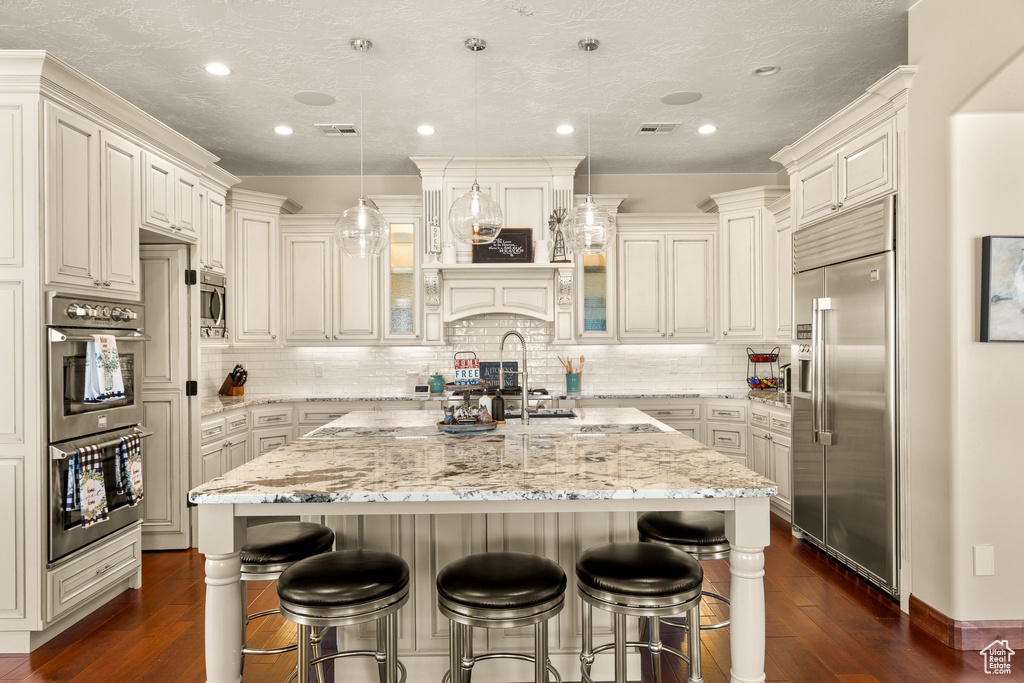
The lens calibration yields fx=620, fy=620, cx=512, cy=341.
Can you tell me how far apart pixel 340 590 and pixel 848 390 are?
10.1 feet

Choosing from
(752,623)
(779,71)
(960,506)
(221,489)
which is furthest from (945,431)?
(221,489)

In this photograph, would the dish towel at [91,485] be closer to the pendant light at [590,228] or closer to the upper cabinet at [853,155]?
the pendant light at [590,228]

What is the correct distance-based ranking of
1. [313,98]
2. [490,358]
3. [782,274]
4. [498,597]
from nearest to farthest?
1. [498,597]
2. [313,98]
3. [782,274]
4. [490,358]

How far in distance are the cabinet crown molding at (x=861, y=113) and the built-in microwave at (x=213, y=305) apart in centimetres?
439

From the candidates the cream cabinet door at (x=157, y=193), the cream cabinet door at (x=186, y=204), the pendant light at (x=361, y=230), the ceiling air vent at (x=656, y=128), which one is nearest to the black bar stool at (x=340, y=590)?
the pendant light at (x=361, y=230)

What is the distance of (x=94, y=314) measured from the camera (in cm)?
317

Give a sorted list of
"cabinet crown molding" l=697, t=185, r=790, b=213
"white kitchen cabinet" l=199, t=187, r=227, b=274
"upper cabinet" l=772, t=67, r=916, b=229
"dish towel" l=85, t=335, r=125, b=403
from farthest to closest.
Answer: "cabinet crown molding" l=697, t=185, r=790, b=213 < "white kitchen cabinet" l=199, t=187, r=227, b=274 < "upper cabinet" l=772, t=67, r=916, b=229 < "dish towel" l=85, t=335, r=125, b=403

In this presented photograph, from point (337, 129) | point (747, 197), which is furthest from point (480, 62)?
point (747, 197)

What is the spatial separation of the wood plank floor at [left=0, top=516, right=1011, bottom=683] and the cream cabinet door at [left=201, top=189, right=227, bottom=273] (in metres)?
2.39

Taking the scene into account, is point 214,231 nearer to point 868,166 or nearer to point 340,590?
point 340,590

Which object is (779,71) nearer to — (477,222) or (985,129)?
(985,129)

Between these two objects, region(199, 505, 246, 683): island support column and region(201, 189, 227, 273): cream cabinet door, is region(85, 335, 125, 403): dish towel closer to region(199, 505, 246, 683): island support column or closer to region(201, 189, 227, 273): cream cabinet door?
region(201, 189, 227, 273): cream cabinet door

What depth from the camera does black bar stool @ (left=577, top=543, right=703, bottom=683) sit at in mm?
1853

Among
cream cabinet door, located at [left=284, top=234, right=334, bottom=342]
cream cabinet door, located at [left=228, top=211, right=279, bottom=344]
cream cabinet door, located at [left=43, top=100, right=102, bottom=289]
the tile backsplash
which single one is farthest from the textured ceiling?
the tile backsplash
